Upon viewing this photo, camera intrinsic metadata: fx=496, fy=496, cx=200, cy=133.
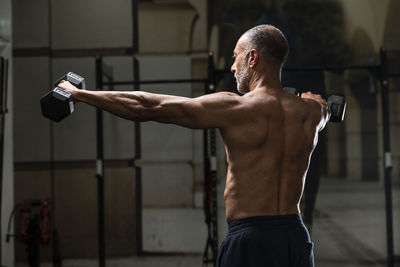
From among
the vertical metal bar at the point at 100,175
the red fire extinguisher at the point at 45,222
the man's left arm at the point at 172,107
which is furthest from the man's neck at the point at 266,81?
the red fire extinguisher at the point at 45,222

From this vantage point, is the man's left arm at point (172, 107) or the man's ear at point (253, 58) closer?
the man's left arm at point (172, 107)

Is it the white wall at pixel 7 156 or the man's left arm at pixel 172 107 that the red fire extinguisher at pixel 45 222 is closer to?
the white wall at pixel 7 156

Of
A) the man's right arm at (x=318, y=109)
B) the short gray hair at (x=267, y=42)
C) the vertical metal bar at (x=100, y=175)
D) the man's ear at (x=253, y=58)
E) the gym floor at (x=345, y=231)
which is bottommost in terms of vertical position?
the gym floor at (x=345, y=231)

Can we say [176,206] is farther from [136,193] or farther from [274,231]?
[274,231]

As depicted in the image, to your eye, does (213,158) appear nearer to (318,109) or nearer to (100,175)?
(100,175)

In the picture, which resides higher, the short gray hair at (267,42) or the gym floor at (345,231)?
the short gray hair at (267,42)

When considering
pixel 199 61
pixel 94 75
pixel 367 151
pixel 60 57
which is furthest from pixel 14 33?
pixel 367 151

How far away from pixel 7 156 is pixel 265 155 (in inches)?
144

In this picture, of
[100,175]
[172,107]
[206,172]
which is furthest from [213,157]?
[172,107]

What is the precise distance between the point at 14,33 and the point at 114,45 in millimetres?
1021

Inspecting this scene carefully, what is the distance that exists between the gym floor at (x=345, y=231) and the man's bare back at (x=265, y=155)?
3072 millimetres

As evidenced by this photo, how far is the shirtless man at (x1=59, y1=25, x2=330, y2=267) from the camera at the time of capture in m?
1.85

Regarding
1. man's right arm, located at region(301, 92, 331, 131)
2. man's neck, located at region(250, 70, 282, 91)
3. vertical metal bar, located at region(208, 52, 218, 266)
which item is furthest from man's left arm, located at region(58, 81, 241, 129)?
vertical metal bar, located at region(208, 52, 218, 266)

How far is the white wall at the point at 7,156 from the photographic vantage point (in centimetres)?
479
